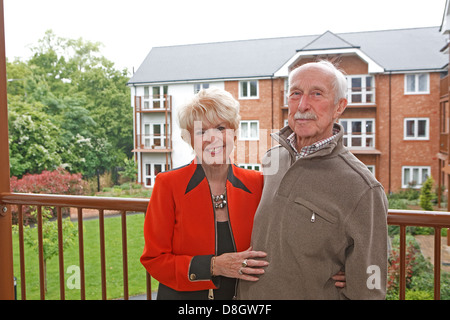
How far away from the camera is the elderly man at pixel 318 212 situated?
0.95 metres

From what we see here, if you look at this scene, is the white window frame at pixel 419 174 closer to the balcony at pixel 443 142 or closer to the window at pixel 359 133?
the balcony at pixel 443 142

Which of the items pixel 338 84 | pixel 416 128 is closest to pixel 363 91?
pixel 416 128

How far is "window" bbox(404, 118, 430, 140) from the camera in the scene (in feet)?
12.5

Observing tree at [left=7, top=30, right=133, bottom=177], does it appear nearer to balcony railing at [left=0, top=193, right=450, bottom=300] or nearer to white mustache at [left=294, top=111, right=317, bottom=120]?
balcony railing at [left=0, top=193, right=450, bottom=300]

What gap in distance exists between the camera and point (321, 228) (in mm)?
989

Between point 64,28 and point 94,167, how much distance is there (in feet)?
6.12

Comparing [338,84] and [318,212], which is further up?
[338,84]

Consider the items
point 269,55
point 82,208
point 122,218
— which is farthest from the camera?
point 269,55

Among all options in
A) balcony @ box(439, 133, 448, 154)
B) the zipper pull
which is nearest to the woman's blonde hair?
the zipper pull

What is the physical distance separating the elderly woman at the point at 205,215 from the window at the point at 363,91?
266 centimetres

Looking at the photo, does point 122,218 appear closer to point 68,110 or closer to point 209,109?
point 209,109

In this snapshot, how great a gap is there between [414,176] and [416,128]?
0.52 metres

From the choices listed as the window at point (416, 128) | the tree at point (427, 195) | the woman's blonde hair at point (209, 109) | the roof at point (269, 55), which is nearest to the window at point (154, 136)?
the roof at point (269, 55)

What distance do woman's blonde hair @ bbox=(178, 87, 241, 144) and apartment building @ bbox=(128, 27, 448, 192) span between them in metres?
1.74
